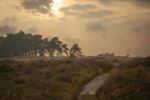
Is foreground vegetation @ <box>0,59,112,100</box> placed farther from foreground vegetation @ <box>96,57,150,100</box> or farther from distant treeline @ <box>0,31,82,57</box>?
distant treeline @ <box>0,31,82,57</box>

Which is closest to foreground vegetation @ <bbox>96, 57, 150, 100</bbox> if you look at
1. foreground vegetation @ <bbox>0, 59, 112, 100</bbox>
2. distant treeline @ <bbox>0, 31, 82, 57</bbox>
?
foreground vegetation @ <bbox>0, 59, 112, 100</bbox>

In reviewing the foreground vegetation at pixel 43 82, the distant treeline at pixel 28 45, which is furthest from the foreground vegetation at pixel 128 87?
the distant treeline at pixel 28 45

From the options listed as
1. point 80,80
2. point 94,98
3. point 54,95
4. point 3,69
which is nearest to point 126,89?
point 94,98

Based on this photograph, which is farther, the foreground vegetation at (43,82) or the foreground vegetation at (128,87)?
the foreground vegetation at (43,82)

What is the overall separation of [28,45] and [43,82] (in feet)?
348

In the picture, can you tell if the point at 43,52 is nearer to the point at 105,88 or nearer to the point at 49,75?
the point at 49,75

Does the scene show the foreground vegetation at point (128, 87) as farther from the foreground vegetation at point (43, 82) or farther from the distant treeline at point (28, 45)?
the distant treeline at point (28, 45)

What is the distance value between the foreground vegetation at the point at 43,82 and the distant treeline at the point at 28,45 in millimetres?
83535

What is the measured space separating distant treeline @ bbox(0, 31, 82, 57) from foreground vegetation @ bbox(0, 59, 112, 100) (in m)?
83.5

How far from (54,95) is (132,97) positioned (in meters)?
9.52

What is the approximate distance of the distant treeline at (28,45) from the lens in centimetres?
14238

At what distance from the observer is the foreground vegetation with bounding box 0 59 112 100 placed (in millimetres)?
36438

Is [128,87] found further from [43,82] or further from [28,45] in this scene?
[28,45]

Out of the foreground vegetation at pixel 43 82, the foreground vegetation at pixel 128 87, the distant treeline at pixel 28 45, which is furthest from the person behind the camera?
the distant treeline at pixel 28 45
